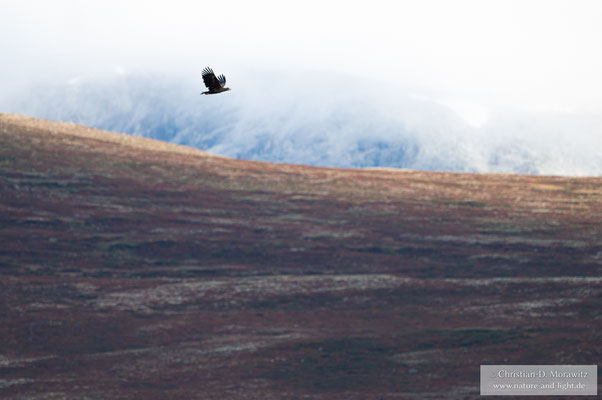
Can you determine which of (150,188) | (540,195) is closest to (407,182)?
(540,195)

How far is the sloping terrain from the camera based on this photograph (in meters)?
46.9

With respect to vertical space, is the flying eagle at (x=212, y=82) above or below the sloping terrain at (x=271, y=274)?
above

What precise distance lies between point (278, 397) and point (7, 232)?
123ft

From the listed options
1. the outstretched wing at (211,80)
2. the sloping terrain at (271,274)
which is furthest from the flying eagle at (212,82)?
the sloping terrain at (271,274)

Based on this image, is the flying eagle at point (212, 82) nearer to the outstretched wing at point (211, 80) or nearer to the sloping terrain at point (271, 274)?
the outstretched wing at point (211, 80)

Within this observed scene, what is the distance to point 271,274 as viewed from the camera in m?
67.7

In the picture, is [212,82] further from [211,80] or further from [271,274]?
[271,274]

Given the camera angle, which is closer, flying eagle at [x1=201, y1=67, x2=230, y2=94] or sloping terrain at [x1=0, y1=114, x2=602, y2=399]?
flying eagle at [x1=201, y1=67, x2=230, y2=94]

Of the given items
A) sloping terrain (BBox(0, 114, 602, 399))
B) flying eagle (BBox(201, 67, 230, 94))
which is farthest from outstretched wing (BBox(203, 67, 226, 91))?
sloping terrain (BBox(0, 114, 602, 399))

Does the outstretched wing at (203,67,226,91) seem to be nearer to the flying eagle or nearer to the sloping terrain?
the flying eagle

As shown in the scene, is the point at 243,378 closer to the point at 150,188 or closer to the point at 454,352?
the point at 454,352

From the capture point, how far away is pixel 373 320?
56.0 meters

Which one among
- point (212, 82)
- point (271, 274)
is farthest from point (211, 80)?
point (271, 274)

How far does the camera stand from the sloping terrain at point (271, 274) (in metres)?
46.9
